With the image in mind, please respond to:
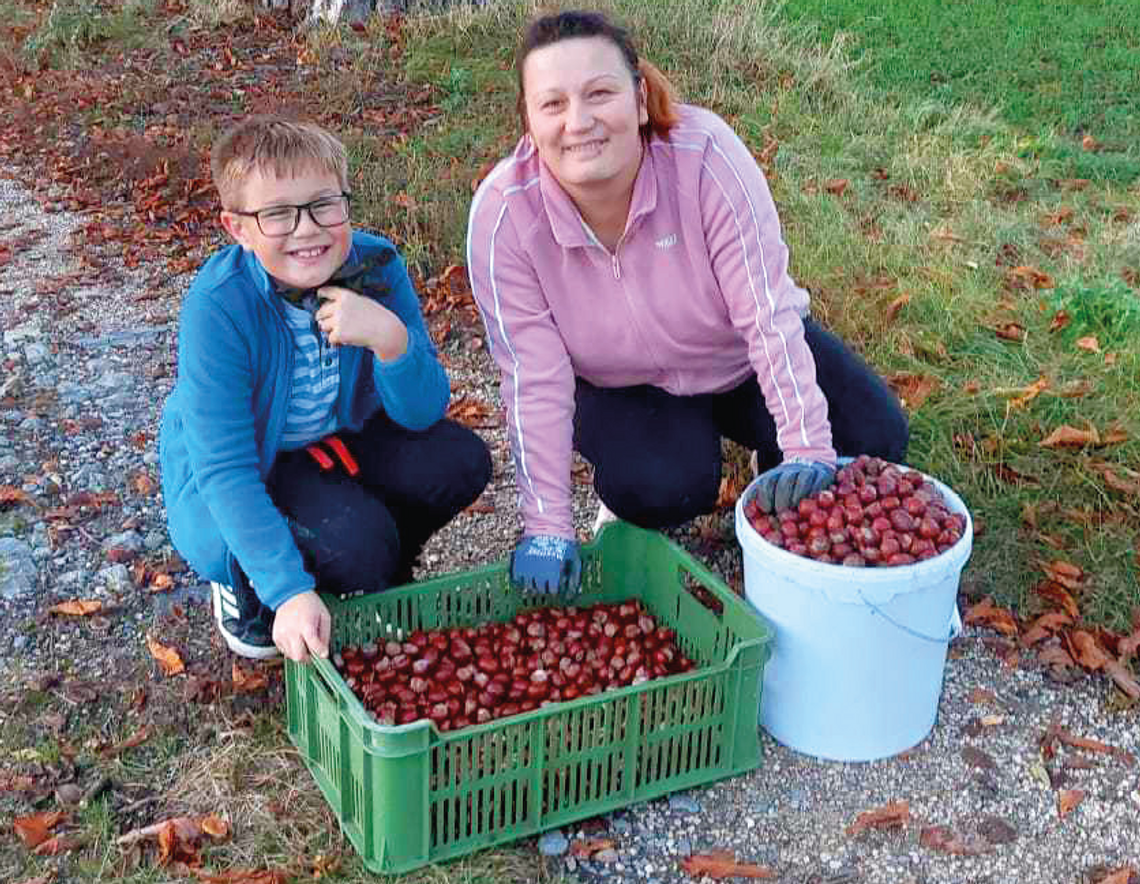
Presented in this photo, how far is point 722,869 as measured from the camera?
2.50 m

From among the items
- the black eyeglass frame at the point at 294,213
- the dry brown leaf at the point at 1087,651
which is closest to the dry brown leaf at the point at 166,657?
the black eyeglass frame at the point at 294,213

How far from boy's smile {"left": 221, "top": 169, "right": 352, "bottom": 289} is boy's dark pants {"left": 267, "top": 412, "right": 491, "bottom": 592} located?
46cm

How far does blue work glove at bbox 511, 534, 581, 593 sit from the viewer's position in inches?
111

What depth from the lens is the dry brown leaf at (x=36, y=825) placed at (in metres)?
2.55

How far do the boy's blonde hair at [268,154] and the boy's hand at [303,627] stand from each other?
0.78 m

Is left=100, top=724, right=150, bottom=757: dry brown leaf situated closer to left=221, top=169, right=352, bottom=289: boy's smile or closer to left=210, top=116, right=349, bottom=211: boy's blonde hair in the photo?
left=221, top=169, right=352, bottom=289: boy's smile

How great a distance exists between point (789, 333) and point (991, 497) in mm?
1088

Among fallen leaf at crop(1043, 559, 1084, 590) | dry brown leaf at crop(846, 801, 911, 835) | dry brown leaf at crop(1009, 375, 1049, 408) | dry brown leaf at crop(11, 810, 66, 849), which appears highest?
dry brown leaf at crop(1009, 375, 1049, 408)

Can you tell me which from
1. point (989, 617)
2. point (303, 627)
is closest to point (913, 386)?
point (989, 617)

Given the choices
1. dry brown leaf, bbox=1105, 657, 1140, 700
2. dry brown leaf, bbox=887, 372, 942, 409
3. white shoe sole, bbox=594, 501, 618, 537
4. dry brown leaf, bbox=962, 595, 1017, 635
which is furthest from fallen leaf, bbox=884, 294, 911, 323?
dry brown leaf, bbox=1105, 657, 1140, 700

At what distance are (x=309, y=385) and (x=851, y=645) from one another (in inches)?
48.9

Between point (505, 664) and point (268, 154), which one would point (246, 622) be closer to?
point (505, 664)

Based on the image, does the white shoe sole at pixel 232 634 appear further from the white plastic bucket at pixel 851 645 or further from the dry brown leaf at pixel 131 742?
the white plastic bucket at pixel 851 645

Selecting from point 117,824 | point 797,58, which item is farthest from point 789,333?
point 797,58
